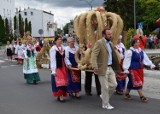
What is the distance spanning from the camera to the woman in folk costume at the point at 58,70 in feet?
34.2

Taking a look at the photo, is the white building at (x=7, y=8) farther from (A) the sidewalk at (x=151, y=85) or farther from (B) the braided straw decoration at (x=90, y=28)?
(B) the braided straw decoration at (x=90, y=28)

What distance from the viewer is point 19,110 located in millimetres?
9383

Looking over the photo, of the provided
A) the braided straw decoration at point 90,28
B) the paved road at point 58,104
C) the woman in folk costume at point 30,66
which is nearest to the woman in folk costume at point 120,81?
the paved road at point 58,104

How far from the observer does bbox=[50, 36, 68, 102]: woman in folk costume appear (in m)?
10.4

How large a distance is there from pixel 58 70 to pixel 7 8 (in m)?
90.9

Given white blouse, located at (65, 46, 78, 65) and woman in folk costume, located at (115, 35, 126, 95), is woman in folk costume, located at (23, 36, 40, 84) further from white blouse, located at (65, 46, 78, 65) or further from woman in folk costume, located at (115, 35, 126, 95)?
woman in folk costume, located at (115, 35, 126, 95)

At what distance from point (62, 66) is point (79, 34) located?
108 cm

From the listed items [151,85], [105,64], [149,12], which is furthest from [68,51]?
[149,12]

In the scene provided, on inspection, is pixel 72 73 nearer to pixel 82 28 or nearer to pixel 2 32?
pixel 82 28

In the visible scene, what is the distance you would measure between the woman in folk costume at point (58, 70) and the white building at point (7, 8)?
85.5m

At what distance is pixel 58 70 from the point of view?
34.5ft

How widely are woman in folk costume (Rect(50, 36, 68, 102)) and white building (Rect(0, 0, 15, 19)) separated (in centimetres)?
8551

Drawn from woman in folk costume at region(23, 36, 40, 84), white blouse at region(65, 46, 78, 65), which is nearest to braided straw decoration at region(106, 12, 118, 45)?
white blouse at region(65, 46, 78, 65)

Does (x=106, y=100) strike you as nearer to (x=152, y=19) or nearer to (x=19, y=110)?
(x=19, y=110)
